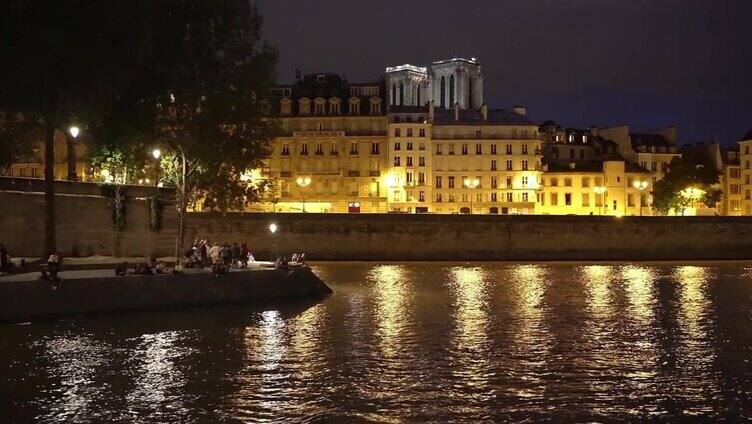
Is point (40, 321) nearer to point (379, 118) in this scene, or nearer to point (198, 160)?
point (198, 160)

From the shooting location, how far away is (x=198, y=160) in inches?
1706

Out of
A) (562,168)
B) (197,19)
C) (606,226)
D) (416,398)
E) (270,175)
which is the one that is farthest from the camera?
(562,168)

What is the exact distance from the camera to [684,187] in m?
90.3

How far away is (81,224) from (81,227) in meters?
0.14

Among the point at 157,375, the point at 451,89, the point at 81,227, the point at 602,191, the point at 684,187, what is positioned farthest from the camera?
the point at 451,89

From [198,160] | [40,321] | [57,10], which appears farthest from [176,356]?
[198,160]

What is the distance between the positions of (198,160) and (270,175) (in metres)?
48.9

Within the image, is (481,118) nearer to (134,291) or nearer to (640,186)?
(640,186)

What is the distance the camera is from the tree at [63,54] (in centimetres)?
2816

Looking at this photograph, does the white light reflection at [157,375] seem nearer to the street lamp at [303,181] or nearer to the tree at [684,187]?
the street lamp at [303,181]

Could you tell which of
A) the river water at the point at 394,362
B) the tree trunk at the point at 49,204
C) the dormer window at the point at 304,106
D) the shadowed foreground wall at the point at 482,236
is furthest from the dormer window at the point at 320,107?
the tree trunk at the point at 49,204

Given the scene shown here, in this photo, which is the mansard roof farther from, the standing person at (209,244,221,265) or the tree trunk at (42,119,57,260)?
the tree trunk at (42,119,57,260)

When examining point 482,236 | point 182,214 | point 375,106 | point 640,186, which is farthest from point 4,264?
point 640,186

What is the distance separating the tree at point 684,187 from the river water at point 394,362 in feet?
184
